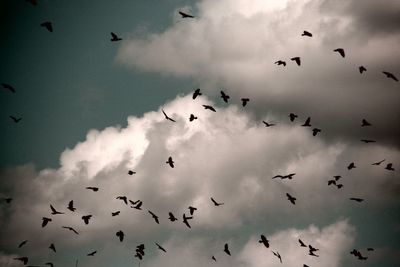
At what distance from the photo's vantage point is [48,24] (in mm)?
28766

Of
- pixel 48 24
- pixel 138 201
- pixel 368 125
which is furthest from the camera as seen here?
pixel 138 201

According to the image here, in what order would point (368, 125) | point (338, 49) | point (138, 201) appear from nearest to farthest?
point (338, 49) → point (368, 125) → point (138, 201)

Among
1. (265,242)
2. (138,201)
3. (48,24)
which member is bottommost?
(265,242)

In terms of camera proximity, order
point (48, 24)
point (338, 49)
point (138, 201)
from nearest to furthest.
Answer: point (48, 24) → point (338, 49) → point (138, 201)

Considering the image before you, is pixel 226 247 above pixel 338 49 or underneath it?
underneath

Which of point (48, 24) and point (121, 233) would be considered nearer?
point (48, 24)

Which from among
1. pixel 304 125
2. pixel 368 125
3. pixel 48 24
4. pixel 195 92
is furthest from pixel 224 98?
pixel 48 24

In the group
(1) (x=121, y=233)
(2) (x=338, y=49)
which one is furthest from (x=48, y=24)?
(2) (x=338, y=49)

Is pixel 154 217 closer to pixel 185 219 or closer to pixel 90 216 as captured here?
pixel 185 219

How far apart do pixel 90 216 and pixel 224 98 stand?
609 inches

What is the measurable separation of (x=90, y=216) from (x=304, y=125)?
20355 millimetres

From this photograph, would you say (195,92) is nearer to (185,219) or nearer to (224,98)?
(224,98)

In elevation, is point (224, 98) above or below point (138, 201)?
above

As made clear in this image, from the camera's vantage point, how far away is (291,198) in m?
35.9
